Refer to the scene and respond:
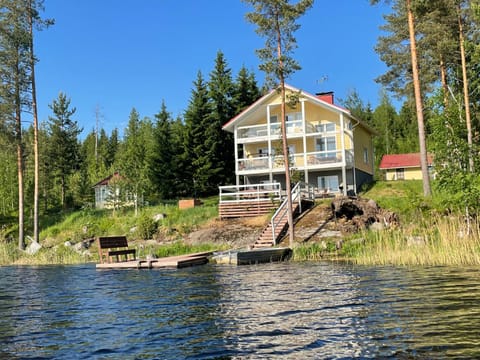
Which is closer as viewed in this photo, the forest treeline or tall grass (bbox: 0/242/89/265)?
the forest treeline

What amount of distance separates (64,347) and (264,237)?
16.6 meters

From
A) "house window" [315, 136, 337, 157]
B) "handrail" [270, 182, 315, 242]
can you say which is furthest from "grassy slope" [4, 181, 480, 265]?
"house window" [315, 136, 337, 157]

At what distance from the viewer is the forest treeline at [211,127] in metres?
16.7

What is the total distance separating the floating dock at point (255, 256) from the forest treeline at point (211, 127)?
6079 millimetres

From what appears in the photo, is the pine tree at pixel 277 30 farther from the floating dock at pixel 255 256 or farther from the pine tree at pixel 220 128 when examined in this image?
the pine tree at pixel 220 128

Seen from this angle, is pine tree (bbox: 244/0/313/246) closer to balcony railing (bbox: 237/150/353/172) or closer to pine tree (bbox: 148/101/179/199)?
balcony railing (bbox: 237/150/353/172)

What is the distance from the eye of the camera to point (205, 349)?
5703 millimetres

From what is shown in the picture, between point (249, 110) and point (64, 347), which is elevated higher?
point (249, 110)

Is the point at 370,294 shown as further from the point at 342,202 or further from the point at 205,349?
the point at 342,202

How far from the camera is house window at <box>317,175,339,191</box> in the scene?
116 ft

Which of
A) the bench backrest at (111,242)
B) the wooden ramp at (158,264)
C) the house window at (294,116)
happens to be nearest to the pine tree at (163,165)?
the house window at (294,116)

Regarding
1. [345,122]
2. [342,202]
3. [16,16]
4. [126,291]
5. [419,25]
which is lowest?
[126,291]

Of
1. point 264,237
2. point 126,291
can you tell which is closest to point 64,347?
point 126,291

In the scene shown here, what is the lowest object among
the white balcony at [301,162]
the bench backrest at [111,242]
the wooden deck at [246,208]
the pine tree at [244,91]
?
the bench backrest at [111,242]
